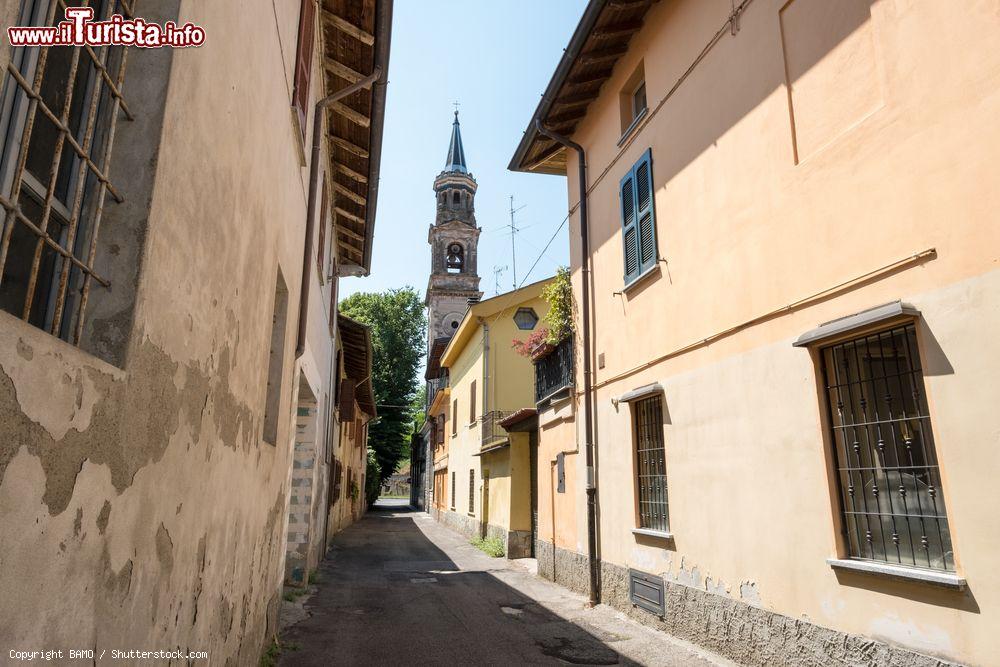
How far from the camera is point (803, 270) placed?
5309 mm

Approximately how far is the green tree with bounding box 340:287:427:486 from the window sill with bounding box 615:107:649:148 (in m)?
30.1

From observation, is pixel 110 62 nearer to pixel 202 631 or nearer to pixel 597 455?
pixel 202 631

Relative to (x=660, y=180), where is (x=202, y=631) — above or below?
below

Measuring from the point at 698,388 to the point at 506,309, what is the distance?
12.7m

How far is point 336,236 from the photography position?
12.2m

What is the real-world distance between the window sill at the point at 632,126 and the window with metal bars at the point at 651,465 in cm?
351

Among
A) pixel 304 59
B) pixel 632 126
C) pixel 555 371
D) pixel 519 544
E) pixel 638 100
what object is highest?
pixel 638 100

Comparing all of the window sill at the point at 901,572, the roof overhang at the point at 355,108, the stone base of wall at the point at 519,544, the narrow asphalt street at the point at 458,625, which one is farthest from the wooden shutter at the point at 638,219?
Answer: the stone base of wall at the point at 519,544

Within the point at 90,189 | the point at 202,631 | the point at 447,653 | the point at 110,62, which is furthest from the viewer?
the point at 447,653

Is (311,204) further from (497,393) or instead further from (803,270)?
(497,393)

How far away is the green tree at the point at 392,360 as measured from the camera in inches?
1502

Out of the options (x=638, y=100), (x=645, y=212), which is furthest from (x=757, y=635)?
(x=638, y=100)

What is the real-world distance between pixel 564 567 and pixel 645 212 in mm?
5624

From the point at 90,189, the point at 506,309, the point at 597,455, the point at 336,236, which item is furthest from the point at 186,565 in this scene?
the point at 506,309
